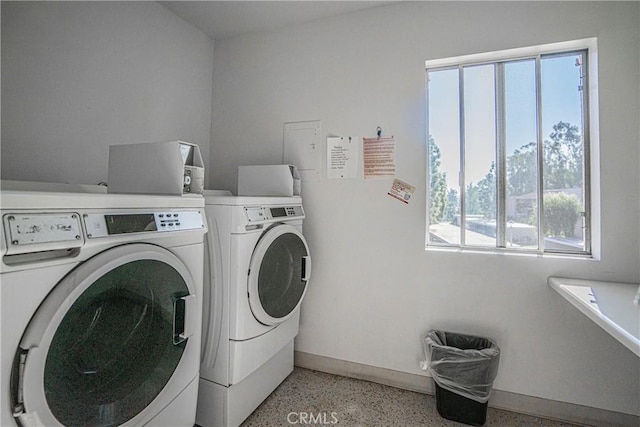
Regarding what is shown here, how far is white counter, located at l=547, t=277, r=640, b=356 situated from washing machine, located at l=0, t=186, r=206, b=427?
58.4 inches

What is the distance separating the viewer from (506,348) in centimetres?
175

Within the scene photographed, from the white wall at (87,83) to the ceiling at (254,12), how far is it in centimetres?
14

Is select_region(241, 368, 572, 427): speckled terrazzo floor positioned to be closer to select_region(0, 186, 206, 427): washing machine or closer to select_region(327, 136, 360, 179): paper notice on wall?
select_region(0, 186, 206, 427): washing machine

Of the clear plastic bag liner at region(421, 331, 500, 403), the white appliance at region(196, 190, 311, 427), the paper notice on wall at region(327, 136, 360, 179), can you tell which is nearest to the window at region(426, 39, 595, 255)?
the paper notice on wall at region(327, 136, 360, 179)

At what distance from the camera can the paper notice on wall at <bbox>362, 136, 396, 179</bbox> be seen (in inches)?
78.7

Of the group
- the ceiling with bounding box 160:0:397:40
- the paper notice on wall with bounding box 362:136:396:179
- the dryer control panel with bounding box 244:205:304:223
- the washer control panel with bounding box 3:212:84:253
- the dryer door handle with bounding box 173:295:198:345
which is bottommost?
the dryer door handle with bounding box 173:295:198:345

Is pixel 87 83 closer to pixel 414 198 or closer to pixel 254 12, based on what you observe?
pixel 254 12

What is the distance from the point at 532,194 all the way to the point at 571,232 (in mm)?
299

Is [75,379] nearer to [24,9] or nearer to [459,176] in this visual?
[24,9]

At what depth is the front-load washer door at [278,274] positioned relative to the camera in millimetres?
1520

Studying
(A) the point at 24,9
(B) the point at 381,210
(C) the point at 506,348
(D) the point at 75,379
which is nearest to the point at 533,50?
(B) the point at 381,210

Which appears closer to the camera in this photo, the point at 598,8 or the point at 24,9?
the point at 24,9

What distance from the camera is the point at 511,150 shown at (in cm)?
189

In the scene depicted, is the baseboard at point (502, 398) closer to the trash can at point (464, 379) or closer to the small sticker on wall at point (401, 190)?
the trash can at point (464, 379)
